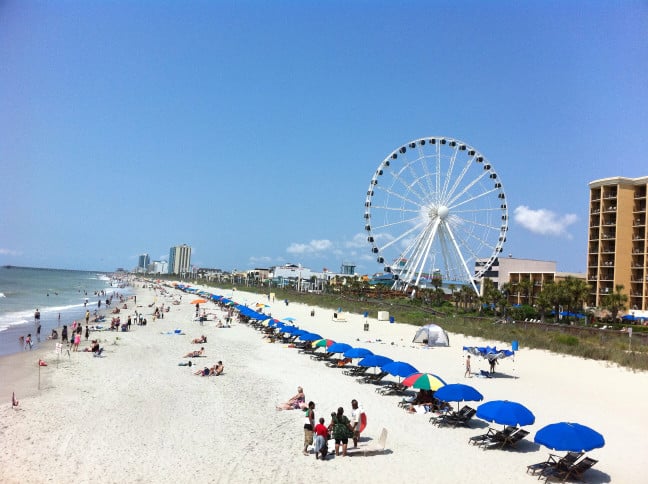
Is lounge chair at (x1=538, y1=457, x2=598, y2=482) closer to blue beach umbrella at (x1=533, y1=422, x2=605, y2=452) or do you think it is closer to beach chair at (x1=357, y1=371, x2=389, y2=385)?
blue beach umbrella at (x1=533, y1=422, x2=605, y2=452)

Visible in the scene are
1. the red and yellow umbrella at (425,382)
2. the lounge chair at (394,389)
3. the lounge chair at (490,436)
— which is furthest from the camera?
the lounge chair at (394,389)

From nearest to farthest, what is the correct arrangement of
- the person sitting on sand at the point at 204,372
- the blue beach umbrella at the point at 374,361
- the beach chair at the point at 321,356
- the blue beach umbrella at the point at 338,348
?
the blue beach umbrella at the point at 374,361, the person sitting on sand at the point at 204,372, the blue beach umbrella at the point at 338,348, the beach chair at the point at 321,356

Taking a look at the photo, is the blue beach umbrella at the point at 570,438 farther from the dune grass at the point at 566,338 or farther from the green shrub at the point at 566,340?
the green shrub at the point at 566,340

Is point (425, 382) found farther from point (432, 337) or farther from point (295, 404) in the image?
point (432, 337)

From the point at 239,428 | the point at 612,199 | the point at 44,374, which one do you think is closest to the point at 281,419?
the point at 239,428

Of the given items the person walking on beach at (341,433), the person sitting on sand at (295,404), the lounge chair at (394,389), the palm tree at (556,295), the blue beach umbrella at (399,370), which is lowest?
the person sitting on sand at (295,404)

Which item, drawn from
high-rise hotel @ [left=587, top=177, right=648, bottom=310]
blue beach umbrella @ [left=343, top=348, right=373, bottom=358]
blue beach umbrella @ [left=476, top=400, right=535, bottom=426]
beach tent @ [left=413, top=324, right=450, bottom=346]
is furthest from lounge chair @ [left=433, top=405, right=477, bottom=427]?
high-rise hotel @ [left=587, top=177, right=648, bottom=310]

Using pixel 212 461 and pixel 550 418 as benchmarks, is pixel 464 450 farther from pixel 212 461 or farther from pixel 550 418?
pixel 212 461

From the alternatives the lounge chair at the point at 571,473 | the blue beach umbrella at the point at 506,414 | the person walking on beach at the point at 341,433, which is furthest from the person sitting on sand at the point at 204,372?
the lounge chair at the point at 571,473

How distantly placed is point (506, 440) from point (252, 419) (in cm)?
561

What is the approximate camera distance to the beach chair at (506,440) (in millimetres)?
10344

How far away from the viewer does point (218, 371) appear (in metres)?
18.0

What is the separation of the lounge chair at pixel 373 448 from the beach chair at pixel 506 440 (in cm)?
205

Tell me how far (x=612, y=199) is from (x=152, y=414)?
4730cm
